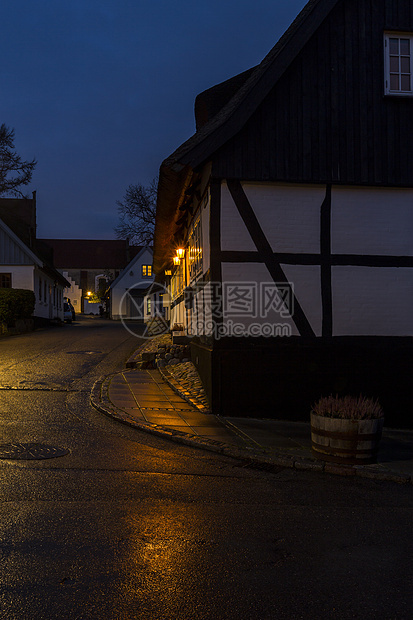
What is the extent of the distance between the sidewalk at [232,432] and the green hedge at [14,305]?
1709 cm

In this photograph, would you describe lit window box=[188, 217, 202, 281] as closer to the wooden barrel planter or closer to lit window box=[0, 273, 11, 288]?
the wooden barrel planter

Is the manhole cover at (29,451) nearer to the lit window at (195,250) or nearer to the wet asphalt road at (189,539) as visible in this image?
the wet asphalt road at (189,539)

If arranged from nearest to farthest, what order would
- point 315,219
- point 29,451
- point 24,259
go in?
point 29,451 < point 315,219 < point 24,259

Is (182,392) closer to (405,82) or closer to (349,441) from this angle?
(349,441)

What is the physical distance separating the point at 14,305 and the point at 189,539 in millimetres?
26182

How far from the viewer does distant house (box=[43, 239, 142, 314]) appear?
80.8 metres

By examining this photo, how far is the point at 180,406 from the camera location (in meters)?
10.4

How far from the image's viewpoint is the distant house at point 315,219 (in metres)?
10.1

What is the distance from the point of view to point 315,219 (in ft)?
34.4

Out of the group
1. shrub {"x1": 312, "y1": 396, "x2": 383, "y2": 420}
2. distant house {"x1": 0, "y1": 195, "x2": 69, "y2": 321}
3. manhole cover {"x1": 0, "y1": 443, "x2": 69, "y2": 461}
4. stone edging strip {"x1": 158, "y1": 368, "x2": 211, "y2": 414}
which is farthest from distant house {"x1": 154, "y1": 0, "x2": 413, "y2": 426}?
distant house {"x1": 0, "y1": 195, "x2": 69, "y2": 321}

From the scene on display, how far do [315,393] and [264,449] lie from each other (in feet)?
10.0

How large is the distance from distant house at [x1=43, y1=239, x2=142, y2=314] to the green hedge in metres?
48.8

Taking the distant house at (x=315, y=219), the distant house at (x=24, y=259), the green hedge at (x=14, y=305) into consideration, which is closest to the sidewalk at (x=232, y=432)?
the distant house at (x=315, y=219)

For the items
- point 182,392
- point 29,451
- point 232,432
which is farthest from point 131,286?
point 29,451
